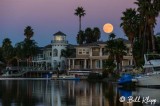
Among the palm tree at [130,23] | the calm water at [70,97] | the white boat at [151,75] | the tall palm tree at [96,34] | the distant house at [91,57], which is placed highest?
the tall palm tree at [96,34]

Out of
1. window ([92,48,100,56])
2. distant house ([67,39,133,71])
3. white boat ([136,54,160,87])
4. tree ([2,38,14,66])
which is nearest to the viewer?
white boat ([136,54,160,87])

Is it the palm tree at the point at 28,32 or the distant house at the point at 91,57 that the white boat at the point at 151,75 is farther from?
the palm tree at the point at 28,32

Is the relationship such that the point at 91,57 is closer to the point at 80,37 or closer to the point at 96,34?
the point at 80,37

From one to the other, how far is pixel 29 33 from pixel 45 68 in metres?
20.9

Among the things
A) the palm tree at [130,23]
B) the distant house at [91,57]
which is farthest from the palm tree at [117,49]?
the distant house at [91,57]

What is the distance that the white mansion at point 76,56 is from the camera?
12256 centimetres

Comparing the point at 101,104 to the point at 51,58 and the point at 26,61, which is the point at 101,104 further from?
the point at 26,61

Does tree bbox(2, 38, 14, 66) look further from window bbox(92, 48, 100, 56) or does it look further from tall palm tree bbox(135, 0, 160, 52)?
tall palm tree bbox(135, 0, 160, 52)

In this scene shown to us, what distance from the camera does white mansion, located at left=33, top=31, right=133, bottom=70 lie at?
402ft

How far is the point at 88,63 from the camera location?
12862 cm

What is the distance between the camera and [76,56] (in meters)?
129

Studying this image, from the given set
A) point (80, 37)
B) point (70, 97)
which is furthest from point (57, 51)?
point (70, 97)

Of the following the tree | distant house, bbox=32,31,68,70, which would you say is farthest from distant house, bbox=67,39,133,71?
the tree

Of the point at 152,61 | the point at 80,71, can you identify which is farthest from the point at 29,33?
the point at 152,61
